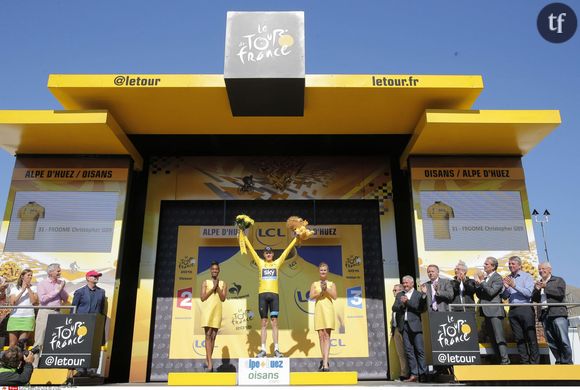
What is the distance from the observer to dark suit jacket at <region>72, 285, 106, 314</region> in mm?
8297

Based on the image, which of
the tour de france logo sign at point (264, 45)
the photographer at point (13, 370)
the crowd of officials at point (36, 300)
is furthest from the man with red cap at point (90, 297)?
the tour de france logo sign at point (264, 45)

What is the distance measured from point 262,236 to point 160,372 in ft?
10.9

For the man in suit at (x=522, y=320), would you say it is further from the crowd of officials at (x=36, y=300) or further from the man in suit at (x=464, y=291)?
the crowd of officials at (x=36, y=300)

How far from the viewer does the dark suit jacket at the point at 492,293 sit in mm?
7793

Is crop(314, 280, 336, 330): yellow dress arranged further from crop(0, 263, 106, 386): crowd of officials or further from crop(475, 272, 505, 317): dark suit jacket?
crop(0, 263, 106, 386): crowd of officials

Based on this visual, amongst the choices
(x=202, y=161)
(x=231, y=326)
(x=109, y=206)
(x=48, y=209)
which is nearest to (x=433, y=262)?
(x=231, y=326)

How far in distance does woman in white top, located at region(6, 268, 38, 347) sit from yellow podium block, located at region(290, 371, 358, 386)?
467 centimetres

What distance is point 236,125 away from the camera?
31.1 ft

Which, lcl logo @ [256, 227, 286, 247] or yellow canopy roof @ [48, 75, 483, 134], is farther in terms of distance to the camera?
lcl logo @ [256, 227, 286, 247]

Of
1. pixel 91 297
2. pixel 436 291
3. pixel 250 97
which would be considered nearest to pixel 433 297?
pixel 436 291

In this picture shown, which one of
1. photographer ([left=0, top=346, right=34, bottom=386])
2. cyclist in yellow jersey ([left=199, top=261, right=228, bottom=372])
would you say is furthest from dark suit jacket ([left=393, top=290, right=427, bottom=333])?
photographer ([left=0, top=346, right=34, bottom=386])

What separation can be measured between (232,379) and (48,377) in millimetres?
3006

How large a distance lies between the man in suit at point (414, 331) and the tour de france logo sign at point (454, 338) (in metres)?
1.01

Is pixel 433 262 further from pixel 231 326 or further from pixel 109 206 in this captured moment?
pixel 109 206
